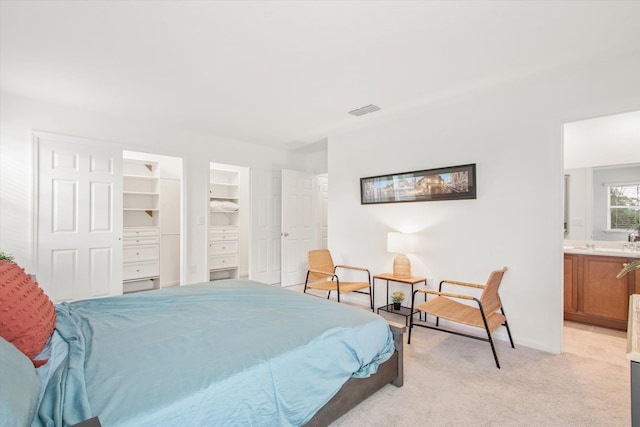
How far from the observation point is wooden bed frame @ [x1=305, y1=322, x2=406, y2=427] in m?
1.65

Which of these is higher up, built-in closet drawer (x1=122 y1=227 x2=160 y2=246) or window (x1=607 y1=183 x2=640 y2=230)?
window (x1=607 y1=183 x2=640 y2=230)

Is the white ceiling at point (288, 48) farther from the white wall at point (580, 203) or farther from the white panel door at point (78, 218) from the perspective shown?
the white wall at point (580, 203)

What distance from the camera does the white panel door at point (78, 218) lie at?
140 inches

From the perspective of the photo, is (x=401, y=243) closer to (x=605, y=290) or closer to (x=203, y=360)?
(x=605, y=290)

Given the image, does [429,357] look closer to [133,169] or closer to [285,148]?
[285,148]

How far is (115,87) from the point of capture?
3.15 metres

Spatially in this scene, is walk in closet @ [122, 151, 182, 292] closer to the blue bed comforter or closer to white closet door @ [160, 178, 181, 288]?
white closet door @ [160, 178, 181, 288]

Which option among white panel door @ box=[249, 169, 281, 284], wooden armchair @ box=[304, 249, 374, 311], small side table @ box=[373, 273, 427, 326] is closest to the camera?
small side table @ box=[373, 273, 427, 326]

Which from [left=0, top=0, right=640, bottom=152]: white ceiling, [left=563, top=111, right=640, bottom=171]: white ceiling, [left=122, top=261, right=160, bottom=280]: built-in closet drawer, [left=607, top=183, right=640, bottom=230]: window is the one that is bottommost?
→ [left=122, top=261, right=160, bottom=280]: built-in closet drawer

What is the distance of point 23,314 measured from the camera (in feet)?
4.62

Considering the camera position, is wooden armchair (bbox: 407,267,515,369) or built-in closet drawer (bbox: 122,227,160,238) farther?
built-in closet drawer (bbox: 122,227,160,238)

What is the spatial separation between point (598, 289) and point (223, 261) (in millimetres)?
5499

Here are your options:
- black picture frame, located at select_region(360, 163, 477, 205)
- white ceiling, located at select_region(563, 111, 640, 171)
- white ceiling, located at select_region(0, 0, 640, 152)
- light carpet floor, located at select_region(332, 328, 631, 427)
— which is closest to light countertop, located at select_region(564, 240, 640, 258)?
white ceiling, located at select_region(563, 111, 640, 171)

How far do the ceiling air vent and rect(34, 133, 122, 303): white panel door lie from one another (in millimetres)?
3167
